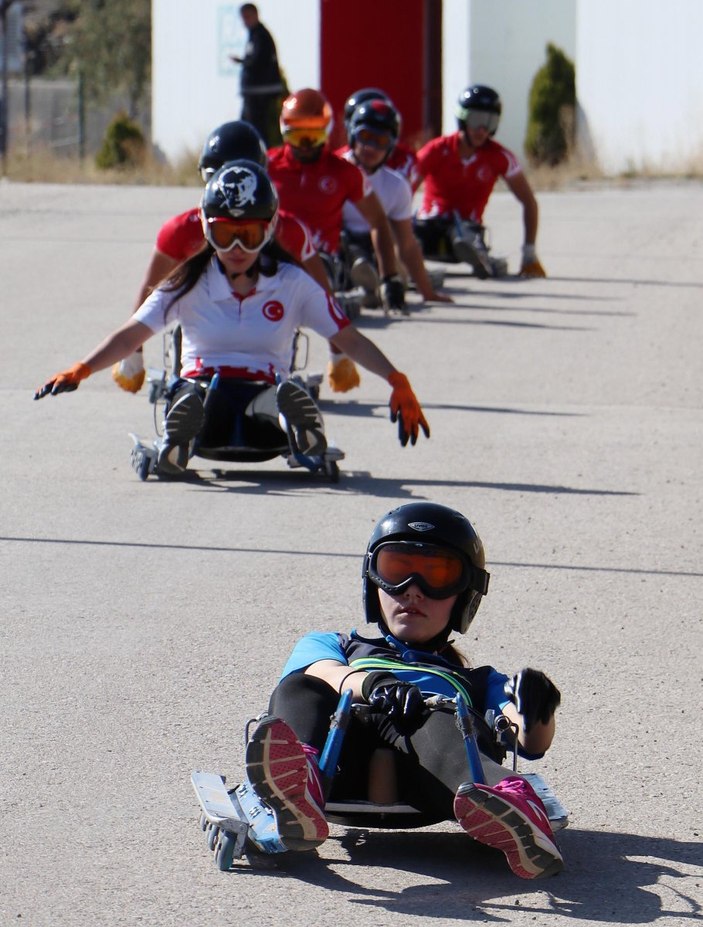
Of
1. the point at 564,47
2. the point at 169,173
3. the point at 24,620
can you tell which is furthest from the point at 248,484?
the point at 564,47

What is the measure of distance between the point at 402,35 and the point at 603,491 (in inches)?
1042

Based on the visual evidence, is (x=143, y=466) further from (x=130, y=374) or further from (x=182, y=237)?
(x=182, y=237)

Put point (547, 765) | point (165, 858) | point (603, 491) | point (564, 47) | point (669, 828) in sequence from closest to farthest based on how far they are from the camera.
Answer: point (165, 858) → point (669, 828) → point (547, 765) → point (603, 491) → point (564, 47)

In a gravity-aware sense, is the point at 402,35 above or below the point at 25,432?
above

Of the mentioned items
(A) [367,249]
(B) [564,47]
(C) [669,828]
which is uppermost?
(B) [564,47]

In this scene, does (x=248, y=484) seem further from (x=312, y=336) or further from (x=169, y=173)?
(x=169, y=173)

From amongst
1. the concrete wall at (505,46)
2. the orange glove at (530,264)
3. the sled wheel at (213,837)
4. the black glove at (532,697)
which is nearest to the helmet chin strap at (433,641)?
the black glove at (532,697)

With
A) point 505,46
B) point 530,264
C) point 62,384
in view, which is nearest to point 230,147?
point 62,384

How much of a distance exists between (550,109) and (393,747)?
2900 centimetres

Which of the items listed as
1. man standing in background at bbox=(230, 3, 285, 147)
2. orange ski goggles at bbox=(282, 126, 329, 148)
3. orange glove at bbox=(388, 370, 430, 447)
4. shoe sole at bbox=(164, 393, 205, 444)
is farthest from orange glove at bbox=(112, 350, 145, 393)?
man standing in background at bbox=(230, 3, 285, 147)

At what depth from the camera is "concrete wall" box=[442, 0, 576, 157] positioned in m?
32.8

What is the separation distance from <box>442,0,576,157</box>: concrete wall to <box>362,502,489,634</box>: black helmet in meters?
28.3

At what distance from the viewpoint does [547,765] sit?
5219 mm

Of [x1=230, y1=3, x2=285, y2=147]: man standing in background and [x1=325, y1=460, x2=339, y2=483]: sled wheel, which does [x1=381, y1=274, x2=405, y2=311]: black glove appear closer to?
[x1=325, y1=460, x2=339, y2=483]: sled wheel
